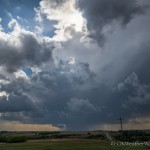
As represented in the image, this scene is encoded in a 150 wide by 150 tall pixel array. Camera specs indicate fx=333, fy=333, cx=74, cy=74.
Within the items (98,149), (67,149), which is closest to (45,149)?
(67,149)

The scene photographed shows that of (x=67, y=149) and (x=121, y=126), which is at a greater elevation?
(x=121, y=126)

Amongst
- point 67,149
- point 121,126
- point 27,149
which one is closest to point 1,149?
point 27,149

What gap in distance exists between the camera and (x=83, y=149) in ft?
221

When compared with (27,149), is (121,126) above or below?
above

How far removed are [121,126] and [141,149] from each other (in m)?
69.5

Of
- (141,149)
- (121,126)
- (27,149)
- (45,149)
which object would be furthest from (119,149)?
(121,126)

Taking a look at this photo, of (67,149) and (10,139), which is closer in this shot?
(67,149)

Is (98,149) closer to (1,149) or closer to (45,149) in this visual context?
(45,149)

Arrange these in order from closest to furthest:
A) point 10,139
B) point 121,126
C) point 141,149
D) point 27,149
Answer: point 141,149 < point 27,149 < point 10,139 < point 121,126

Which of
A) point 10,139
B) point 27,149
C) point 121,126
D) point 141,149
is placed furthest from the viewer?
point 121,126

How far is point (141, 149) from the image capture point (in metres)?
66.8

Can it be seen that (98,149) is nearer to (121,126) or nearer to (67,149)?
(67,149)

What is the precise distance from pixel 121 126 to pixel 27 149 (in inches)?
2781

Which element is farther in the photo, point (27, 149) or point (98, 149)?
point (27, 149)
